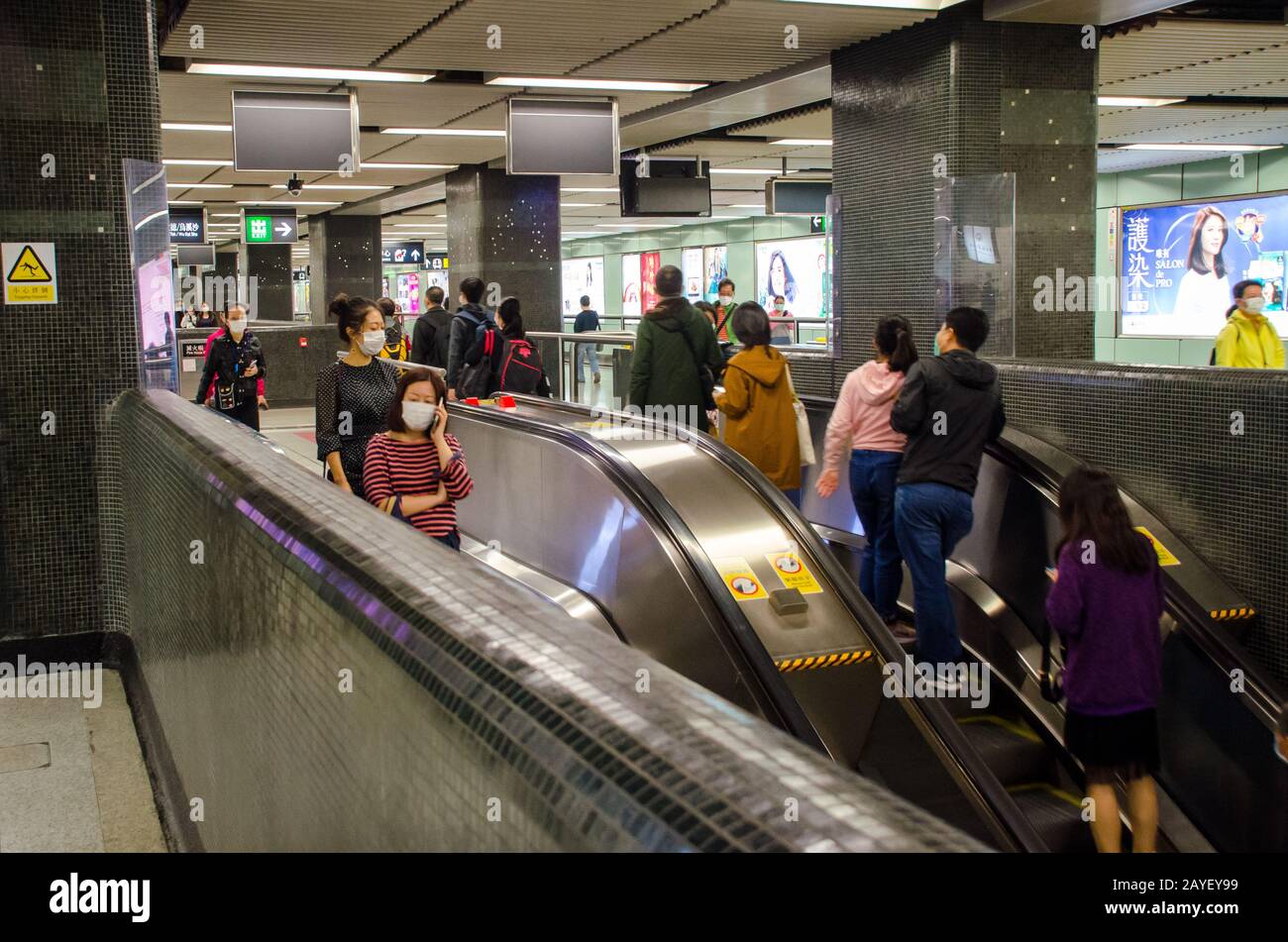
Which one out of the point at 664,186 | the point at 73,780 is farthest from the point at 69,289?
the point at 664,186

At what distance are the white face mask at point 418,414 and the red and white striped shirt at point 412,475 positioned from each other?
0.10 metres

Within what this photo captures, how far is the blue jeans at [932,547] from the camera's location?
5.82 metres

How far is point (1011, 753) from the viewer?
19.2 ft

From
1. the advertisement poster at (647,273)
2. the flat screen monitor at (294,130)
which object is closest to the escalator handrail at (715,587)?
the flat screen monitor at (294,130)

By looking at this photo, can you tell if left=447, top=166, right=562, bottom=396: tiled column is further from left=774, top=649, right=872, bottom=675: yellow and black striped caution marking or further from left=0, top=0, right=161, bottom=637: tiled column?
left=774, top=649, right=872, bottom=675: yellow and black striped caution marking

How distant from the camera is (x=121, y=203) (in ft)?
21.5

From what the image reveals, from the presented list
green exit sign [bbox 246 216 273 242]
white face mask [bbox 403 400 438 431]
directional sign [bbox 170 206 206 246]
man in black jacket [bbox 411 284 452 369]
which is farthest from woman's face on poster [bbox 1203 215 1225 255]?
directional sign [bbox 170 206 206 246]

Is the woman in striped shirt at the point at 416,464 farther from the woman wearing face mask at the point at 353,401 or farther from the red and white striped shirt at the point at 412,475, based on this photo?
the woman wearing face mask at the point at 353,401

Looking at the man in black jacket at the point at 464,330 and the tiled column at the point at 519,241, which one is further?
the tiled column at the point at 519,241

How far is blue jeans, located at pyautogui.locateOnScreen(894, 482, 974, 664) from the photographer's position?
5816 millimetres

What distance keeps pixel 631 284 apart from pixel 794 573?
29.8 metres

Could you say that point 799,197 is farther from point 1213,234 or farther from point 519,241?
point 1213,234

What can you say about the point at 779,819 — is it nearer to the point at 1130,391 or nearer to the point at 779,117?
the point at 1130,391
